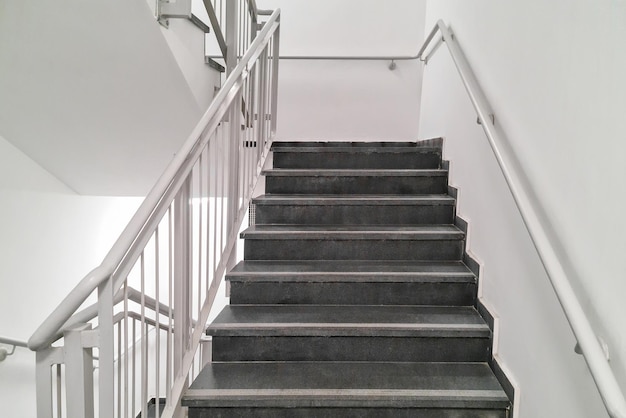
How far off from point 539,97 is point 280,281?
1234 mm

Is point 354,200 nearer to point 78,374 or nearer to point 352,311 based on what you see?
point 352,311

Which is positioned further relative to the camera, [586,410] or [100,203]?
[100,203]

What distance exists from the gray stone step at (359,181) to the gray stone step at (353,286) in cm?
64

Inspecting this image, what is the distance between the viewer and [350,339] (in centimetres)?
148

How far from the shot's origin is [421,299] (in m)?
1.68

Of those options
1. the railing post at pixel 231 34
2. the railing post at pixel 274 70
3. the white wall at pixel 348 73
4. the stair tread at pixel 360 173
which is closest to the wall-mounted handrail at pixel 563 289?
the stair tread at pixel 360 173

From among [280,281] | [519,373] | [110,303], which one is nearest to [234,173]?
[280,281]

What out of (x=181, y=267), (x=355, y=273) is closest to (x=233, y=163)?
(x=181, y=267)

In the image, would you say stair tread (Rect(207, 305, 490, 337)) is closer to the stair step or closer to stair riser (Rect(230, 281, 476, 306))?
stair riser (Rect(230, 281, 476, 306))

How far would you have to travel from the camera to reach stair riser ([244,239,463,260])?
6.08ft

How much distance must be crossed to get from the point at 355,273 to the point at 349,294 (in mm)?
106

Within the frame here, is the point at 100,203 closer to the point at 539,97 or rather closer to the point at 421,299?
the point at 421,299

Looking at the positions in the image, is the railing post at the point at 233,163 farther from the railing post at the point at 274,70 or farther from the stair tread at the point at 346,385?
the railing post at the point at 274,70

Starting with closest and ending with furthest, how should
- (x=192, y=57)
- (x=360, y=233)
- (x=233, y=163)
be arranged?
(x=233, y=163) < (x=360, y=233) < (x=192, y=57)
